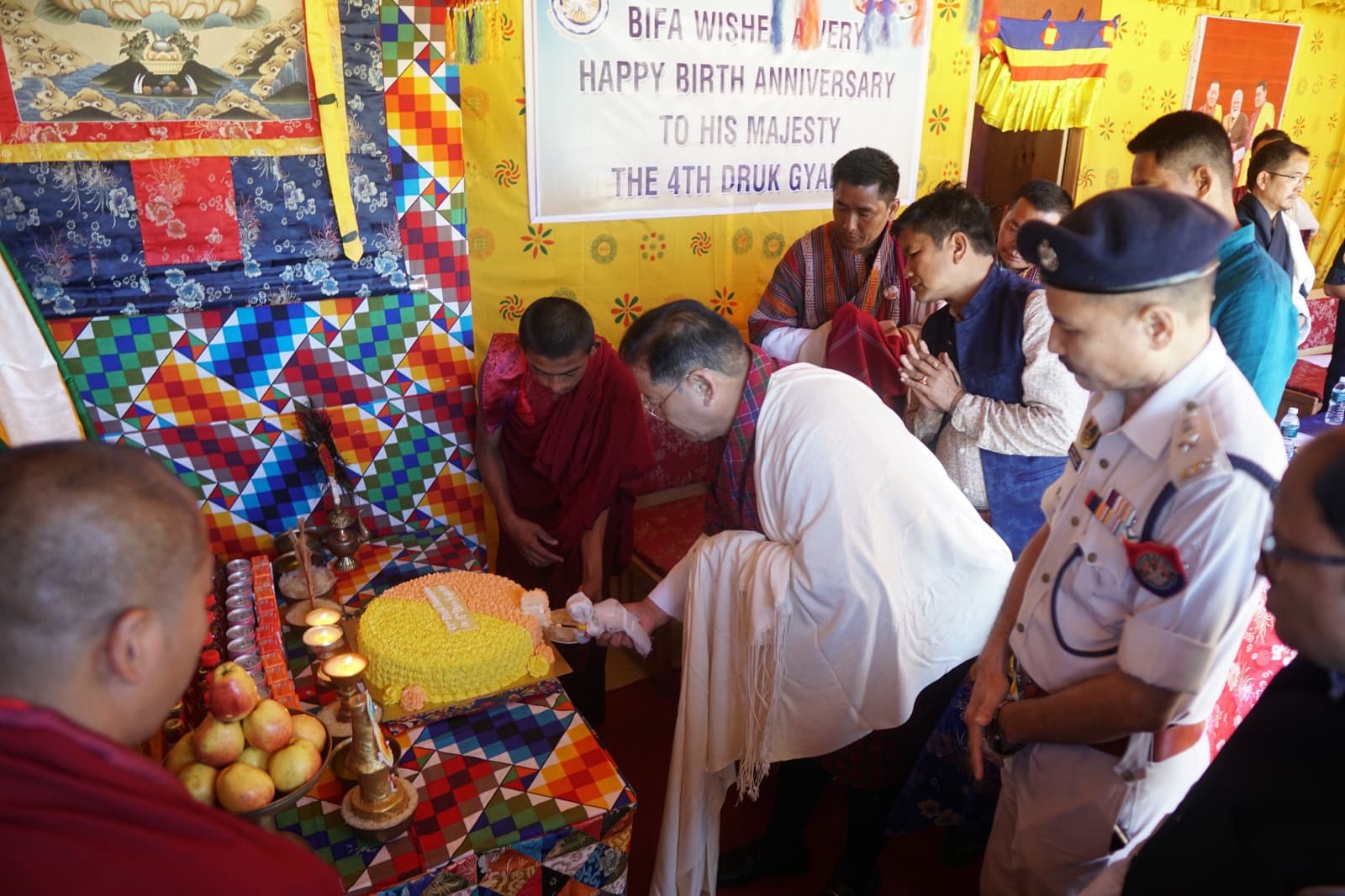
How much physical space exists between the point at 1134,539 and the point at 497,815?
4.15 feet

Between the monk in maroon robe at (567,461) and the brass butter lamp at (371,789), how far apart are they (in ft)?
3.96

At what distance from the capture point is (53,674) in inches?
33.8

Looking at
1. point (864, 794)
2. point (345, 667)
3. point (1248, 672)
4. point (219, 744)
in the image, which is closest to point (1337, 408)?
point (1248, 672)

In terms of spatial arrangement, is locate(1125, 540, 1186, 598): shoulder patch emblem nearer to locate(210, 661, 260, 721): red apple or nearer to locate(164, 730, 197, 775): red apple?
locate(210, 661, 260, 721): red apple

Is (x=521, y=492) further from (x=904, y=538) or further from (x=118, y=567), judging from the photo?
(x=118, y=567)

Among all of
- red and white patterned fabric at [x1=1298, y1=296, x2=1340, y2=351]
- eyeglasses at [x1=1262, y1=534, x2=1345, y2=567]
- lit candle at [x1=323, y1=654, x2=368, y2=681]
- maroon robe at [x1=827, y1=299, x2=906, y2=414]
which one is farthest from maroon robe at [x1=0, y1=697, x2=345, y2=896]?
red and white patterned fabric at [x1=1298, y1=296, x2=1340, y2=351]

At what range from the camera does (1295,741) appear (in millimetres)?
956

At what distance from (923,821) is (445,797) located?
122cm

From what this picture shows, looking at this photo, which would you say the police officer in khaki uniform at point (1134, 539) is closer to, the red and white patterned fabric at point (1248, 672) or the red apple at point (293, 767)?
the red and white patterned fabric at point (1248, 672)

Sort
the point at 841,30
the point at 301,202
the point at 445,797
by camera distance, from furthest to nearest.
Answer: the point at 841,30 < the point at 301,202 < the point at 445,797

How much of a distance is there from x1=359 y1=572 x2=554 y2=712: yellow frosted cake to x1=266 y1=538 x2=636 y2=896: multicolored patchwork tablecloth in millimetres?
74

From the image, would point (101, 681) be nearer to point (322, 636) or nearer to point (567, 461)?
point (322, 636)

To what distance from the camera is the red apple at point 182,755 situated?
150 cm

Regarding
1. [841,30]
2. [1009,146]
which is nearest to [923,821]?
[841,30]
